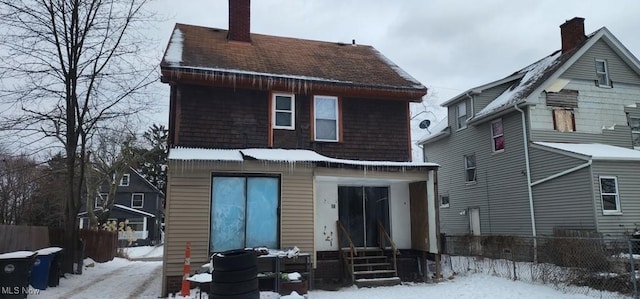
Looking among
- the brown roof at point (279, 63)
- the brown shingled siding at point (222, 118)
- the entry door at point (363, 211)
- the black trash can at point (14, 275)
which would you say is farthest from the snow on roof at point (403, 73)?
the black trash can at point (14, 275)

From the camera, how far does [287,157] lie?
11.3 metres

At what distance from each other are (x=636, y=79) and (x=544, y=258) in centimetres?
1154

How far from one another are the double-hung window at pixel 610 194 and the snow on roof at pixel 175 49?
13718mm

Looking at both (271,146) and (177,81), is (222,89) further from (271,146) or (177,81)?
(271,146)

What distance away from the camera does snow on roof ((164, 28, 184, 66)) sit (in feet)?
38.5

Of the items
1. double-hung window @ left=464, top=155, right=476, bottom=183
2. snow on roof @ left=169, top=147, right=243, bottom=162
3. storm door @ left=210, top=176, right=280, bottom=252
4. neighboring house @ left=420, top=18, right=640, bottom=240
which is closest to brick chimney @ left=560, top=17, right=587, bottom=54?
neighboring house @ left=420, top=18, right=640, bottom=240

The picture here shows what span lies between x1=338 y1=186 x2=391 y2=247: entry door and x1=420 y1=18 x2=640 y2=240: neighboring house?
6755mm

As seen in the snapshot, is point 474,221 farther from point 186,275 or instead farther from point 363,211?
point 186,275

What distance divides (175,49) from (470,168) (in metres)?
13.9

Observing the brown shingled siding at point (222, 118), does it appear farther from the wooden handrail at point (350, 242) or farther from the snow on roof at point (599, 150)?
the snow on roof at point (599, 150)

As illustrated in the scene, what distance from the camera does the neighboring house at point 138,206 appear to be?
40156 mm

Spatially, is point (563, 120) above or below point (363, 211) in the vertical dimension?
above

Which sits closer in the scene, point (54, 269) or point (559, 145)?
point (54, 269)

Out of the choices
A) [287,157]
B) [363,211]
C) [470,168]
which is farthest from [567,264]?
[470,168]
